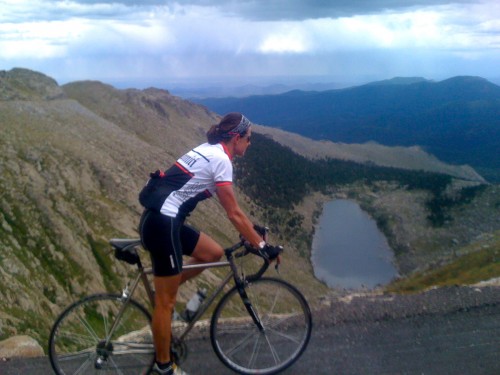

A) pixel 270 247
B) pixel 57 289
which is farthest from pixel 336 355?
pixel 57 289

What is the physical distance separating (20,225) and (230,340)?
108 feet

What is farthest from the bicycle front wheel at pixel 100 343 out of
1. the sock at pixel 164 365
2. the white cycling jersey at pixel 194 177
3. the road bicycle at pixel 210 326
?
the white cycling jersey at pixel 194 177

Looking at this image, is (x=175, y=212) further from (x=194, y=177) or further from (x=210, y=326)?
(x=210, y=326)

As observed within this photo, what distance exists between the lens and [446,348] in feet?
26.9

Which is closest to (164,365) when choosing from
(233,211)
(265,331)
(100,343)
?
(100,343)

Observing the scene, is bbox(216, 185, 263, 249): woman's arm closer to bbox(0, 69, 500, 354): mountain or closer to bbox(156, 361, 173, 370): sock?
bbox(156, 361, 173, 370): sock

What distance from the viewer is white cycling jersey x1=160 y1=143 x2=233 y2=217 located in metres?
6.33

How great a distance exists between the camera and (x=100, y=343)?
6.83m

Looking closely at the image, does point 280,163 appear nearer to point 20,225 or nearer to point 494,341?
point 20,225

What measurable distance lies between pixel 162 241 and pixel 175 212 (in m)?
0.38

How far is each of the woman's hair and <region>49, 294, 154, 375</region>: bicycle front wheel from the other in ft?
7.91

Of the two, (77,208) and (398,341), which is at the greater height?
(398,341)

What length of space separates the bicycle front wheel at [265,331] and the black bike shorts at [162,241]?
1068 mm

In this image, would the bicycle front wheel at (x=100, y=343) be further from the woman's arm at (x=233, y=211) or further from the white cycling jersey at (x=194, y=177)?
the woman's arm at (x=233, y=211)
